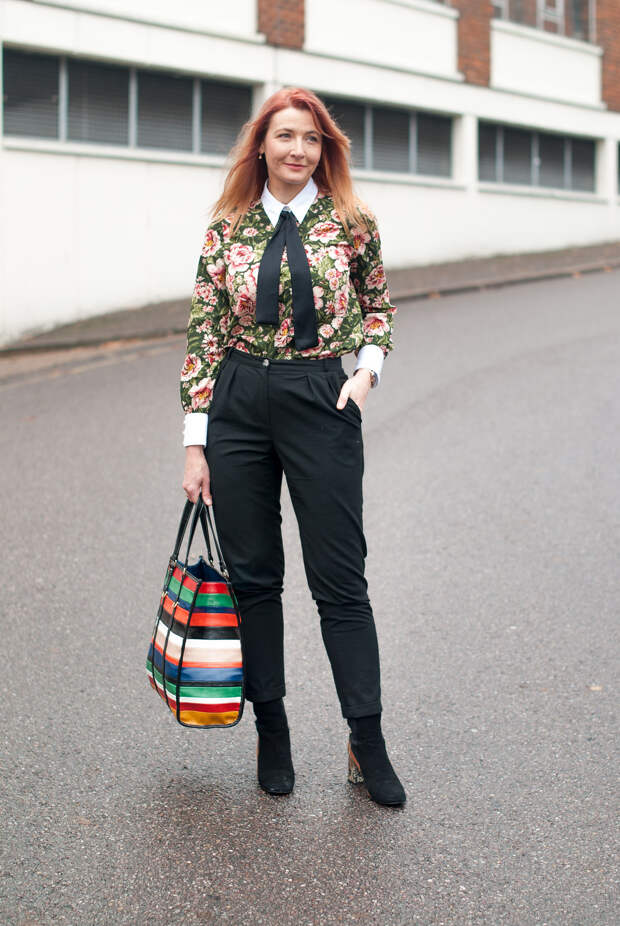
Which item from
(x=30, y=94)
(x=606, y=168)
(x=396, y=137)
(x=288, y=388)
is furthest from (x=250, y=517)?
(x=606, y=168)

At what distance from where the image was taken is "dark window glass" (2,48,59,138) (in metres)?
14.6

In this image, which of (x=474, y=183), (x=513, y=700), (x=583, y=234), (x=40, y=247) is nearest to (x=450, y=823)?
(x=513, y=700)

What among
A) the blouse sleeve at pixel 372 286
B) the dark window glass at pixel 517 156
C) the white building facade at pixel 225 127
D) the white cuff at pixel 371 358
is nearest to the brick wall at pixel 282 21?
the white building facade at pixel 225 127

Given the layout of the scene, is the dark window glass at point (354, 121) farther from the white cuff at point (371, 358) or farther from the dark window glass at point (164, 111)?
the white cuff at point (371, 358)

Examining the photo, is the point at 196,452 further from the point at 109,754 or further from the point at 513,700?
the point at 513,700

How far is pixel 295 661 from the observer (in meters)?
4.72

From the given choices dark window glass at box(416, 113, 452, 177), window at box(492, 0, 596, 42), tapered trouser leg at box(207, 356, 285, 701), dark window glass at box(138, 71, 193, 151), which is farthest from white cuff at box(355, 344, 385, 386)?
window at box(492, 0, 596, 42)

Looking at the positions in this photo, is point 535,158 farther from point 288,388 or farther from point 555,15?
point 288,388

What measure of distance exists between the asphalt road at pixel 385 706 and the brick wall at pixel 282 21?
411 inches

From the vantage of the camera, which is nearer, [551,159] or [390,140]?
[390,140]

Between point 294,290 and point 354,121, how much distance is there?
54.3 feet

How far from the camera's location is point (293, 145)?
3.46 meters

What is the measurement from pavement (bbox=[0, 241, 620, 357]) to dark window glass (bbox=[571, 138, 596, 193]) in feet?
4.69

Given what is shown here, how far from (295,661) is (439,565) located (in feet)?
4.51
